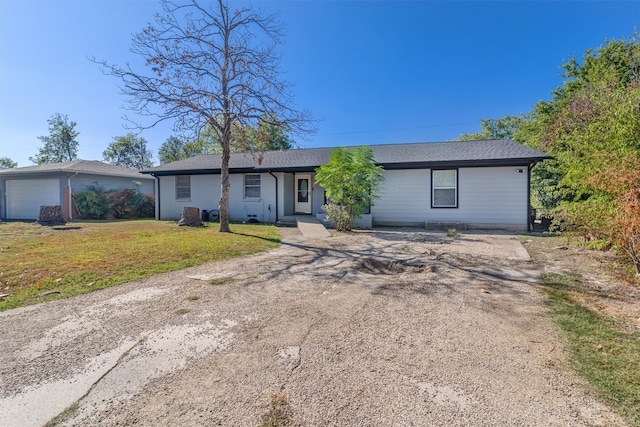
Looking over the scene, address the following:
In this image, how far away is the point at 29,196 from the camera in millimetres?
17875

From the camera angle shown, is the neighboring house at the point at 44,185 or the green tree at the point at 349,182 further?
the neighboring house at the point at 44,185

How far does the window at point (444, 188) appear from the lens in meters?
12.1

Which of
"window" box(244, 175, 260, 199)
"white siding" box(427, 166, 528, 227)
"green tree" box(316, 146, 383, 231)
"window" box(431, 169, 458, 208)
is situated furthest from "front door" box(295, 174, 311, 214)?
"white siding" box(427, 166, 528, 227)

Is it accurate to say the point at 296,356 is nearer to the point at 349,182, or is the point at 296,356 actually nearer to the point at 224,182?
the point at 349,182

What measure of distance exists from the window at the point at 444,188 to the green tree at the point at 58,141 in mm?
43268

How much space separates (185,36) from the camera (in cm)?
1006

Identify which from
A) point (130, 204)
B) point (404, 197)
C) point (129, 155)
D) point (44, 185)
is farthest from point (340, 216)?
point (129, 155)

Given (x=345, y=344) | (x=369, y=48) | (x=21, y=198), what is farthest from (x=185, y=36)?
(x=21, y=198)

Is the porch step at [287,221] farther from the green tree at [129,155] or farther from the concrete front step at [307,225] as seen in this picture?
the green tree at [129,155]

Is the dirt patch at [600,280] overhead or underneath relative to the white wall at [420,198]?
underneath

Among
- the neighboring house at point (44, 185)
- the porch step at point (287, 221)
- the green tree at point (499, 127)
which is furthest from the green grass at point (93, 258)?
the green tree at point (499, 127)

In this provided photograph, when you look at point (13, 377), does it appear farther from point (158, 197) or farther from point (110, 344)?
point (158, 197)

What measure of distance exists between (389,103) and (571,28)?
12.3 meters

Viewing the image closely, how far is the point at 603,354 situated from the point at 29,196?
2484 centimetres
